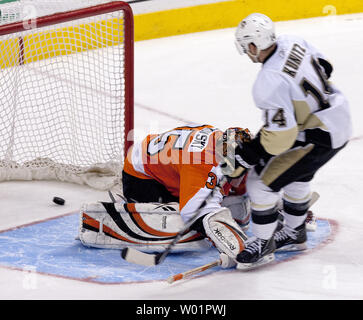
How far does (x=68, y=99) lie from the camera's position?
4816 mm

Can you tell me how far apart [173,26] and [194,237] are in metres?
4.44

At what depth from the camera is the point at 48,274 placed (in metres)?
3.07

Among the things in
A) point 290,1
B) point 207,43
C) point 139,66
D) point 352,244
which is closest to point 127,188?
point 352,244

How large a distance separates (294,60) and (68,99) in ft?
7.35

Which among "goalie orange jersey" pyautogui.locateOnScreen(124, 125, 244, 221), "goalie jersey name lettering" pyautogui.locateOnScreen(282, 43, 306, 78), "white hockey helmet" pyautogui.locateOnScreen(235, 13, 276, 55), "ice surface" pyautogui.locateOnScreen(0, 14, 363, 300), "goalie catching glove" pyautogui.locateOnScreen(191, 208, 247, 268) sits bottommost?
"ice surface" pyautogui.locateOnScreen(0, 14, 363, 300)

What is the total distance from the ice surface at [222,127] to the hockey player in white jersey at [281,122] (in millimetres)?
221

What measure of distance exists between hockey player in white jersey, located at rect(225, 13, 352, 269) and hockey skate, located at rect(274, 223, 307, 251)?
125 mm

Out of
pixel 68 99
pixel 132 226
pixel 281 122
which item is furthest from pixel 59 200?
pixel 281 122

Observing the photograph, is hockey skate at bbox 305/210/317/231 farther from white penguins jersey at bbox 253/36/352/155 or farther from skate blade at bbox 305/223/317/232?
white penguins jersey at bbox 253/36/352/155

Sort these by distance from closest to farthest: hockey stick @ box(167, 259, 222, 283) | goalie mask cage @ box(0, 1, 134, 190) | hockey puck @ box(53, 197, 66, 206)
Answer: hockey stick @ box(167, 259, 222, 283) → hockey puck @ box(53, 197, 66, 206) → goalie mask cage @ box(0, 1, 134, 190)

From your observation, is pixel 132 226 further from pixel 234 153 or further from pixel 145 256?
pixel 234 153

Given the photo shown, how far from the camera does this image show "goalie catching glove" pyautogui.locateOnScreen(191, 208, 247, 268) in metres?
3.07

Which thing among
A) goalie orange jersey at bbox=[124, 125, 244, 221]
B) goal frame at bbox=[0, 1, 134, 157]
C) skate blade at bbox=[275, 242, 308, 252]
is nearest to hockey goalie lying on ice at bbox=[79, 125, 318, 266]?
goalie orange jersey at bbox=[124, 125, 244, 221]

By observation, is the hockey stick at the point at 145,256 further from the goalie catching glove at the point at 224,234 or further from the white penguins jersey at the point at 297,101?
the white penguins jersey at the point at 297,101
